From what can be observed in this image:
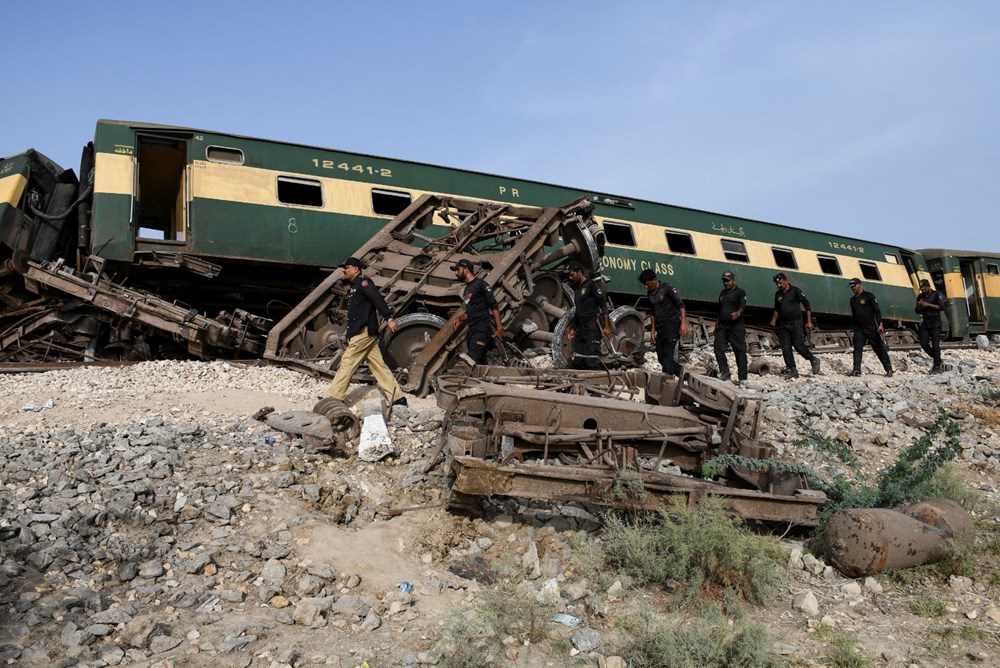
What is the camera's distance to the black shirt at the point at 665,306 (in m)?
8.92

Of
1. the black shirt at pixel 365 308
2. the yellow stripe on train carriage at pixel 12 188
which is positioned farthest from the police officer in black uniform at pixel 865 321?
the yellow stripe on train carriage at pixel 12 188

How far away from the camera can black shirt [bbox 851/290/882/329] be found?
1122 cm

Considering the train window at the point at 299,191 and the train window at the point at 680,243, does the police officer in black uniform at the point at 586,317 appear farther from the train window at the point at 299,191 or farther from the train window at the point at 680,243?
the train window at the point at 680,243

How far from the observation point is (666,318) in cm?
893

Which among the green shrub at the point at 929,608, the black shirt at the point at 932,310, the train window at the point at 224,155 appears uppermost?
the train window at the point at 224,155

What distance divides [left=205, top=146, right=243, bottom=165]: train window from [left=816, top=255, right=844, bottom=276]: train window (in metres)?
14.2

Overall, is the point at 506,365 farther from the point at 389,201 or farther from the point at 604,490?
the point at 604,490

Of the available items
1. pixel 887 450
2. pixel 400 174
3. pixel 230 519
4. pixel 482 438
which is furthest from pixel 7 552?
pixel 400 174

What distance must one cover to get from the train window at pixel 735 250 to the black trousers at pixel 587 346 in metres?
7.98

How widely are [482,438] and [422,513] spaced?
27.7 inches

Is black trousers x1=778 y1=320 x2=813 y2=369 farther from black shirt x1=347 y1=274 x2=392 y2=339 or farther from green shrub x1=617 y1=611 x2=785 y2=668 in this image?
green shrub x1=617 y1=611 x2=785 y2=668

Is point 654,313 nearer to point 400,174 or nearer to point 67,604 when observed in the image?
point 400,174

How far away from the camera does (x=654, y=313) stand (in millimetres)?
9070

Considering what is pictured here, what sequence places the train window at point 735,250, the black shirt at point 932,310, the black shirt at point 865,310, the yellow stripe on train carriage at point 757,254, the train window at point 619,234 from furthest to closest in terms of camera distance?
the train window at point 735,250, the yellow stripe on train carriage at point 757,254, the train window at point 619,234, the black shirt at point 932,310, the black shirt at point 865,310
